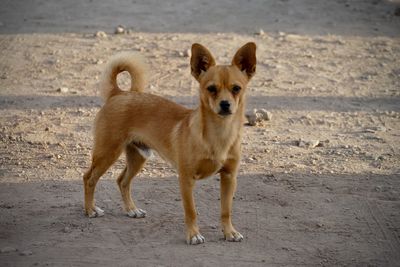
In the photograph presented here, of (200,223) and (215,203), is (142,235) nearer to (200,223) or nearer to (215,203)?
(200,223)

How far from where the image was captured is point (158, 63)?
33.7 feet

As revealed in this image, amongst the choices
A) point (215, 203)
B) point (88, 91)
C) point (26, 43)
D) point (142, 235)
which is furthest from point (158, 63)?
point (142, 235)

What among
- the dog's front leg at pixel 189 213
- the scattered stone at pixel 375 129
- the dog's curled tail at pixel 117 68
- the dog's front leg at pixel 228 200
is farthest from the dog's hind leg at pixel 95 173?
the scattered stone at pixel 375 129

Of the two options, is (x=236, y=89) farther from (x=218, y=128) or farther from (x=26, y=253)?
(x=26, y=253)

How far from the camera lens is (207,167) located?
16.8ft

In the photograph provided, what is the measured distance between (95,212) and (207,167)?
47.2 inches

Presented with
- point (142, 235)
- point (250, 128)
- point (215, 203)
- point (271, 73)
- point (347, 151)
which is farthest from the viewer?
point (271, 73)

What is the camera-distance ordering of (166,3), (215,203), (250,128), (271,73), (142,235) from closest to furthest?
1. (142,235)
2. (215,203)
3. (250,128)
4. (271,73)
5. (166,3)

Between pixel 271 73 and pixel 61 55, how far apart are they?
3.46 meters

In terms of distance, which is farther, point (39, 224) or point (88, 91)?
point (88, 91)

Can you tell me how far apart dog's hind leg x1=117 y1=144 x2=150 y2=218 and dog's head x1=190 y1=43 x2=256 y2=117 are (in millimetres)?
1004

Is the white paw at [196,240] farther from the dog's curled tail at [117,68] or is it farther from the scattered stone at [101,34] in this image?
the scattered stone at [101,34]

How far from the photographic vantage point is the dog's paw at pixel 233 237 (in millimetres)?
5238

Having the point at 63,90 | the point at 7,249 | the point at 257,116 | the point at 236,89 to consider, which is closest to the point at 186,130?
the point at 236,89
